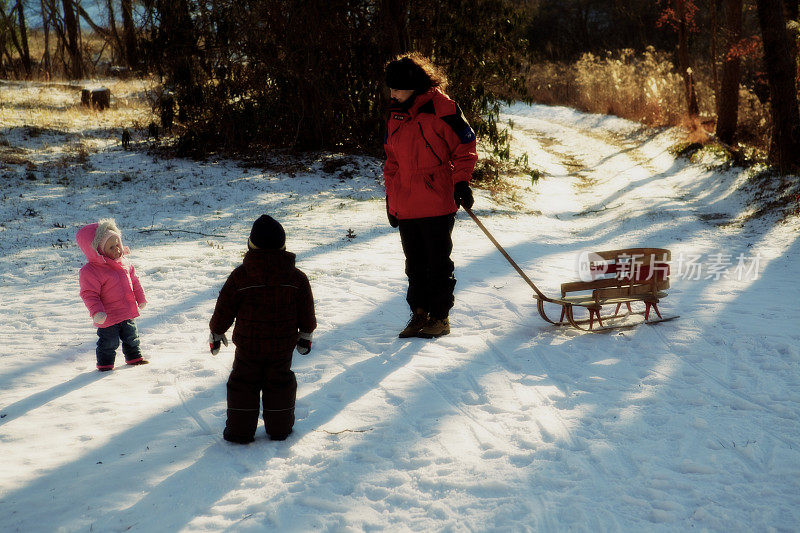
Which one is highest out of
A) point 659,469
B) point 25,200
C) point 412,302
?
point 25,200

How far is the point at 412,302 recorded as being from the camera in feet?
17.4

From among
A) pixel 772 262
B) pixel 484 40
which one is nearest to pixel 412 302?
pixel 772 262

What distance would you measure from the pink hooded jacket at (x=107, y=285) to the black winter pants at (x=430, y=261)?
6.92 feet

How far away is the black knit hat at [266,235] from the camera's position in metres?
3.35

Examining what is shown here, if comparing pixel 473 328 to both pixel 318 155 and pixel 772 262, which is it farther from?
pixel 318 155

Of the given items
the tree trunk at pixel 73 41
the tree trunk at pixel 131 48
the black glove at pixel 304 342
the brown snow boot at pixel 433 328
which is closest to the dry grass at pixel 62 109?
the tree trunk at pixel 131 48

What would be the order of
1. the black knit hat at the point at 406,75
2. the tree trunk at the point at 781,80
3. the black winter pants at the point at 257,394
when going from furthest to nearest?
the tree trunk at the point at 781,80, the black knit hat at the point at 406,75, the black winter pants at the point at 257,394

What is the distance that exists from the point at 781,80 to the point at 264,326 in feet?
36.1

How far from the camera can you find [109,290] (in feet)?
14.7

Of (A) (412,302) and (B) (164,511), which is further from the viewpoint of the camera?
(A) (412,302)

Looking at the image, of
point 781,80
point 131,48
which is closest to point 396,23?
point 131,48

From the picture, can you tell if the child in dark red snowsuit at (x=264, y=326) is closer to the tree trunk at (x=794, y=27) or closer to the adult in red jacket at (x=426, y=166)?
the adult in red jacket at (x=426, y=166)

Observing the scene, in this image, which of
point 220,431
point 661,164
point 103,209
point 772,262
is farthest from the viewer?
point 661,164

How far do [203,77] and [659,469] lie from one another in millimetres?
12507
